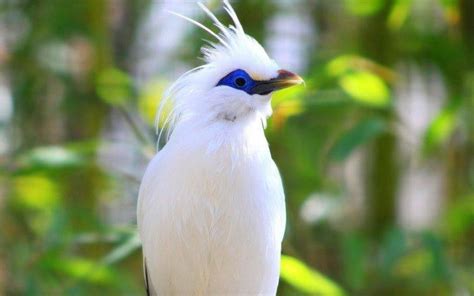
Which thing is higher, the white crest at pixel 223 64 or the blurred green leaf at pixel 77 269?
the white crest at pixel 223 64

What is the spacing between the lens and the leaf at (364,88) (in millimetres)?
4746

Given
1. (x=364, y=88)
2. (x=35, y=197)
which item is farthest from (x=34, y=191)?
(x=364, y=88)

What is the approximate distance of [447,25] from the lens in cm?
622

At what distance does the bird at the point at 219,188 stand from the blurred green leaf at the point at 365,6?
1.99 m

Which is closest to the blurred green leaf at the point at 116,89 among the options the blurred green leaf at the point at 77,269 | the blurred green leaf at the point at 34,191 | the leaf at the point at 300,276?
the blurred green leaf at the point at 77,269

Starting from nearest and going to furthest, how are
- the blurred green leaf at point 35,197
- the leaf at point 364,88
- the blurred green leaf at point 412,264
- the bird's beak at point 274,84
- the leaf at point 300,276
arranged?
1. the bird's beak at point 274,84
2. the leaf at point 300,276
3. the leaf at point 364,88
4. the blurred green leaf at point 412,264
5. the blurred green leaf at point 35,197

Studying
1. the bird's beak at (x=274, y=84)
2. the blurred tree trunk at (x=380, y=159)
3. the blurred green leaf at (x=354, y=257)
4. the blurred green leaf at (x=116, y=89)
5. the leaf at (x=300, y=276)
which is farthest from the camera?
the blurred tree trunk at (x=380, y=159)

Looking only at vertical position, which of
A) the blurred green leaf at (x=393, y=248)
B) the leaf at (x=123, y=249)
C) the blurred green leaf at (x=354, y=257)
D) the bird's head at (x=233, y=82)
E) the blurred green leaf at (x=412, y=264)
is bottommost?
the blurred green leaf at (x=412, y=264)

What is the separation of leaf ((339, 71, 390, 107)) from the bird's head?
3.55 ft

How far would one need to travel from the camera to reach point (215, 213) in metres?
3.50

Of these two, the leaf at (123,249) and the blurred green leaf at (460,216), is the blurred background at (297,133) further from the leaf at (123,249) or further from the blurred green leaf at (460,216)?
the leaf at (123,249)

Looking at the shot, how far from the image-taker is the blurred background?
4984mm

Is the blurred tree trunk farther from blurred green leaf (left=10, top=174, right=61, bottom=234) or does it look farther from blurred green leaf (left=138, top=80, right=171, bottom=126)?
blurred green leaf (left=10, top=174, right=61, bottom=234)

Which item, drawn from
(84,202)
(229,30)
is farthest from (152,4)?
(229,30)
